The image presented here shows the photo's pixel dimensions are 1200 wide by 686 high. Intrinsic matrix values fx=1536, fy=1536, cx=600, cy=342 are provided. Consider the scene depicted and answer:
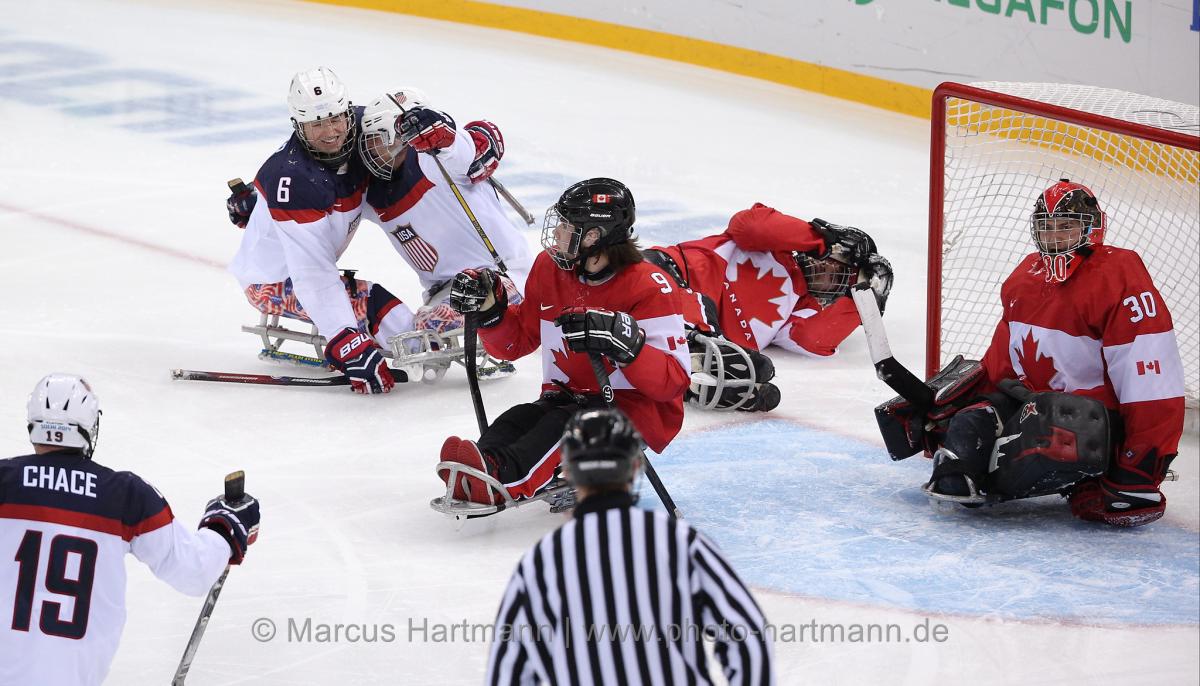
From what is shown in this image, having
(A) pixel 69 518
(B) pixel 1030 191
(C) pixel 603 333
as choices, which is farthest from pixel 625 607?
(B) pixel 1030 191

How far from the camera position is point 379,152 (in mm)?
5043

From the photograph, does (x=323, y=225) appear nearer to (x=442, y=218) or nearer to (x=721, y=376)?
(x=442, y=218)

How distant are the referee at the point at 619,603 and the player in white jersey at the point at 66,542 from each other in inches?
33.1

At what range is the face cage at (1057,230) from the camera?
13.3 ft

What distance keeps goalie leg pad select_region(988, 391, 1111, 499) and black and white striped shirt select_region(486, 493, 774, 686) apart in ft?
7.06

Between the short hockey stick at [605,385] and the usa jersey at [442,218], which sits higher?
the usa jersey at [442,218]

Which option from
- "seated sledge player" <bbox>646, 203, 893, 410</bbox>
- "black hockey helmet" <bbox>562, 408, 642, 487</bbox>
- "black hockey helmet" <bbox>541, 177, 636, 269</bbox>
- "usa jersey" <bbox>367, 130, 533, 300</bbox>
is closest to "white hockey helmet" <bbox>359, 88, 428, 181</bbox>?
"usa jersey" <bbox>367, 130, 533, 300</bbox>

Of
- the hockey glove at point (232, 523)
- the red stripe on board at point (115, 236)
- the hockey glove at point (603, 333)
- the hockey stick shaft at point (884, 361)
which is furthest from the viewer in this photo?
the red stripe on board at point (115, 236)

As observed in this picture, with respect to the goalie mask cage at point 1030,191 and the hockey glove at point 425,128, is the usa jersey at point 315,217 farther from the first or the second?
the goalie mask cage at point 1030,191

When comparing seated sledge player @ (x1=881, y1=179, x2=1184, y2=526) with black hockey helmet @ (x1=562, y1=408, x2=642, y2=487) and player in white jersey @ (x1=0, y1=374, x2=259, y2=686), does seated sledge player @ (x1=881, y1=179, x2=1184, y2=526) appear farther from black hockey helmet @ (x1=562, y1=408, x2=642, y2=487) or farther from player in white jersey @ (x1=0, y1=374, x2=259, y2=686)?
player in white jersey @ (x1=0, y1=374, x2=259, y2=686)

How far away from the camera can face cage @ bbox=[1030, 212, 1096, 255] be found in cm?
406

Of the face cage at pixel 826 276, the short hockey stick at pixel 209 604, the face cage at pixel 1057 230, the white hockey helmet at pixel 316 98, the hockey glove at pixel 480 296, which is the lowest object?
the short hockey stick at pixel 209 604

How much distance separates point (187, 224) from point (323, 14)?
424cm

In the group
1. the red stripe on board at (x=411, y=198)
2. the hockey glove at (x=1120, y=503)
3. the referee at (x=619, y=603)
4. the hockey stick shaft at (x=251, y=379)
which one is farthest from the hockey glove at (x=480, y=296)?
the referee at (x=619, y=603)
